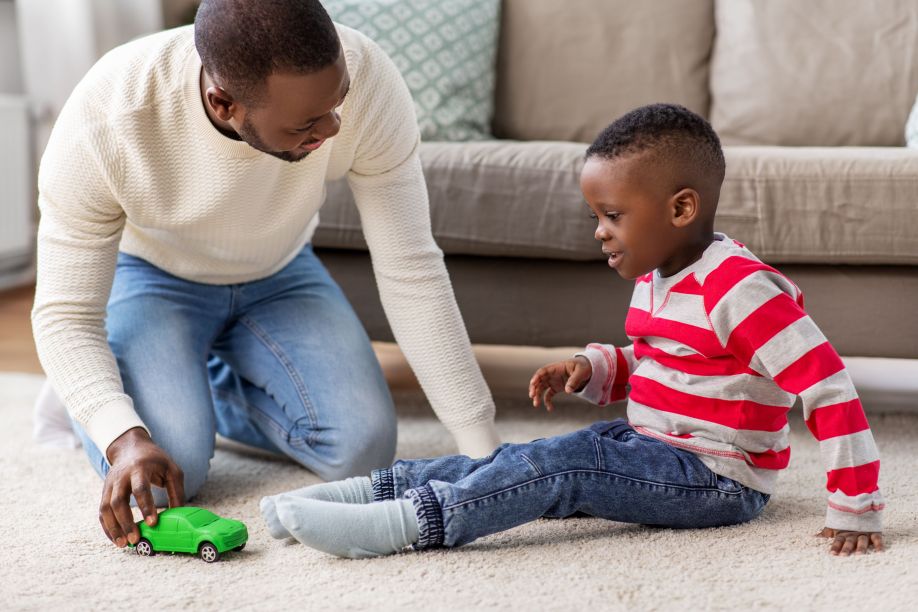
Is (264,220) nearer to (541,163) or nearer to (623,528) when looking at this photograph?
(541,163)

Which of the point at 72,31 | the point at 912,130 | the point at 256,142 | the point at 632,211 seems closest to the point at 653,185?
the point at 632,211

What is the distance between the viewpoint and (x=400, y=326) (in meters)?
1.41

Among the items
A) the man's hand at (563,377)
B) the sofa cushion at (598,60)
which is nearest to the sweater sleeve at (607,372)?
the man's hand at (563,377)

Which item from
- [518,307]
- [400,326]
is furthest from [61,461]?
[518,307]

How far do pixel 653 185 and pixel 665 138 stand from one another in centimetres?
5

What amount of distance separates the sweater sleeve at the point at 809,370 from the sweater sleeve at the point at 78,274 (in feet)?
2.28

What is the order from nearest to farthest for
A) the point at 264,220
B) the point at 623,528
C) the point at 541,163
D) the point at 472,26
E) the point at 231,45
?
the point at 231,45
the point at 623,528
the point at 264,220
the point at 541,163
the point at 472,26

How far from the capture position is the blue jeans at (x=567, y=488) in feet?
3.66

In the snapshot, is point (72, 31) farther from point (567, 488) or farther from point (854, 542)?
point (854, 542)

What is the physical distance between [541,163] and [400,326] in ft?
1.43

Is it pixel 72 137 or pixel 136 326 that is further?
pixel 136 326

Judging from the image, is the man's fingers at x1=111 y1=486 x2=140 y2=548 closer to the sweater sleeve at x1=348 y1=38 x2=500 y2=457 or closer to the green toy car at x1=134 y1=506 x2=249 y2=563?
the green toy car at x1=134 y1=506 x2=249 y2=563

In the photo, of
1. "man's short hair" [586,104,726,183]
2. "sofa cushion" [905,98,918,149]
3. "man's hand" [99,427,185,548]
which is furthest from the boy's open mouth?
"sofa cushion" [905,98,918,149]

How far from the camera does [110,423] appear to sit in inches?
47.9
